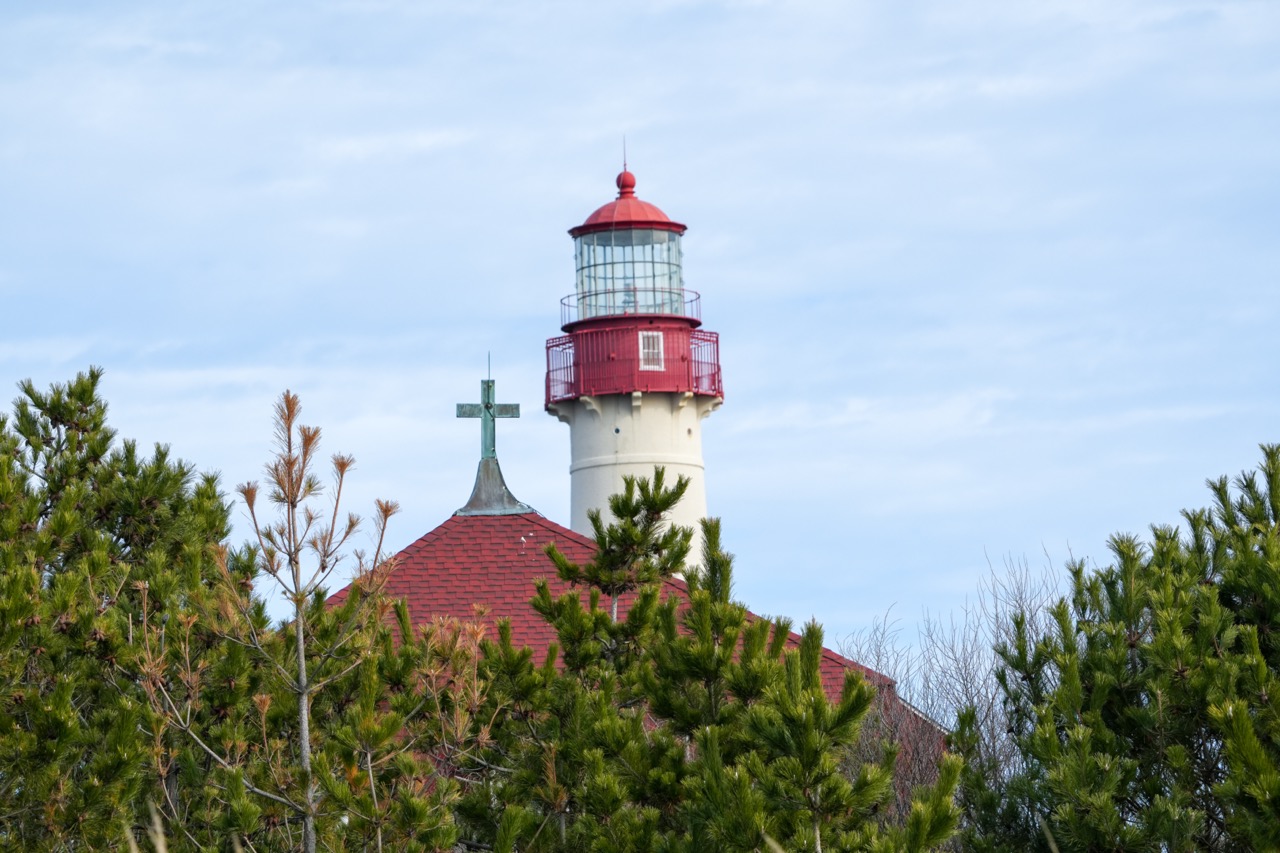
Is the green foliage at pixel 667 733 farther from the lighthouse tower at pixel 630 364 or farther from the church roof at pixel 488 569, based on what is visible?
the lighthouse tower at pixel 630 364

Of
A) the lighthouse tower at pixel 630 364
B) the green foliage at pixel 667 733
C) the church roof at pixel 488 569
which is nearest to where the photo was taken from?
the green foliage at pixel 667 733

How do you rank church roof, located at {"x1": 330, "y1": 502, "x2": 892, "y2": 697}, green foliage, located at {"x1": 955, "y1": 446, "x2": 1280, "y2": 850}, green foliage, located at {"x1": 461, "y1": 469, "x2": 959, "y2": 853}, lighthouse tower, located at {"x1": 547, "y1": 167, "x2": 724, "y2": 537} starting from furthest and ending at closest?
lighthouse tower, located at {"x1": 547, "y1": 167, "x2": 724, "y2": 537}, church roof, located at {"x1": 330, "y1": 502, "x2": 892, "y2": 697}, green foliage, located at {"x1": 955, "y1": 446, "x2": 1280, "y2": 850}, green foliage, located at {"x1": 461, "y1": 469, "x2": 959, "y2": 853}

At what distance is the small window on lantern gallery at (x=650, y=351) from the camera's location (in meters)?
30.7

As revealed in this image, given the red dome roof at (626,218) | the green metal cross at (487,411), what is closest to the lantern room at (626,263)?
the red dome roof at (626,218)

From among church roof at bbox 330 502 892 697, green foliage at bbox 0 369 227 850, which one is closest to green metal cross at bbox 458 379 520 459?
church roof at bbox 330 502 892 697

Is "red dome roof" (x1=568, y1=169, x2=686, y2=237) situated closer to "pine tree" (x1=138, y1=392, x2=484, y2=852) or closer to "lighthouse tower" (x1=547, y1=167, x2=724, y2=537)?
"lighthouse tower" (x1=547, y1=167, x2=724, y2=537)

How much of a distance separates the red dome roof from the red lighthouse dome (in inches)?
0.7

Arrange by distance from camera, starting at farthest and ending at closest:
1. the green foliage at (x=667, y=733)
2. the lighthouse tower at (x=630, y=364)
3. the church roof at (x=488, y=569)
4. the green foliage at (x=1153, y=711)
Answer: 1. the lighthouse tower at (x=630, y=364)
2. the church roof at (x=488, y=569)
3. the green foliage at (x=1153, y=711)
4. the green foliage at (x=667, y=733)

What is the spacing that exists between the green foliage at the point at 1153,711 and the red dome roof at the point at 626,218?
20.4 meters

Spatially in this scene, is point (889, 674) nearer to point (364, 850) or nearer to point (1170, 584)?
point (1170, 584)

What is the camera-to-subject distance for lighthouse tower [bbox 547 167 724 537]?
100ft

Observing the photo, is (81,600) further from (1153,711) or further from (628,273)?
(628,273)

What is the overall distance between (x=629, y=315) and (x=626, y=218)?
67.6 inches

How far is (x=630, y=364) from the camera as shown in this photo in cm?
3069
